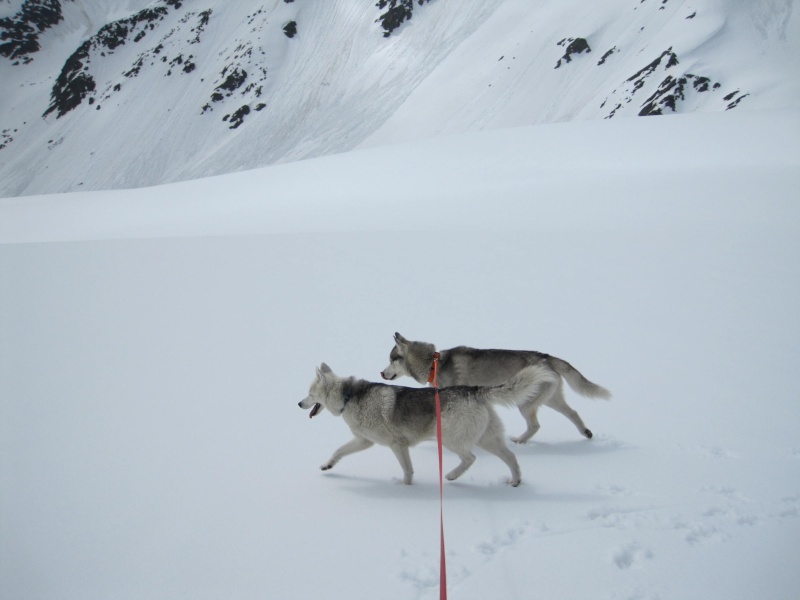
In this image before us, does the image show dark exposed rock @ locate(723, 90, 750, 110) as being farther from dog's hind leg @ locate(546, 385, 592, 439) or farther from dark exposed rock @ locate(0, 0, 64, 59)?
dark exposed rock @ locate(0, 0, 64, 59)

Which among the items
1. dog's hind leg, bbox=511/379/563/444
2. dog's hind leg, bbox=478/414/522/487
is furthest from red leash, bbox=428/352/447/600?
dog's hind leg, bbox=511/379/563/444

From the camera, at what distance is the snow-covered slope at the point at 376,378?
3113 mm

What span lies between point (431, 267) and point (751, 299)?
4960 mm

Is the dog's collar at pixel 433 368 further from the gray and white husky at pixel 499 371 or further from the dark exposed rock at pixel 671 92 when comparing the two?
the dark exposed rock at pixel 671 92

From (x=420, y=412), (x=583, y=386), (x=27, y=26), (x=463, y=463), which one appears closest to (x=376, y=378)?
(x=420, y=412)

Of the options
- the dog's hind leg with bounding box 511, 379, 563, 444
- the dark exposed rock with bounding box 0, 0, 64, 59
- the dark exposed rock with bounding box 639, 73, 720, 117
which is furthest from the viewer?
the dark exposed rock with bounding box 0, 0, 64, 59

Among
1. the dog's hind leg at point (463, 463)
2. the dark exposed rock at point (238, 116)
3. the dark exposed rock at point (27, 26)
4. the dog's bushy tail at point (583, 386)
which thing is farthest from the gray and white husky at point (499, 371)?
the dark exposed rock at point (27, 26)

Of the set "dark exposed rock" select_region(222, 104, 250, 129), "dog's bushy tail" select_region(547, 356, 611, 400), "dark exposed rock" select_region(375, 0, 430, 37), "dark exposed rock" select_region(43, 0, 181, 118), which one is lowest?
"dog's bushy tail" select_region(547, 356, 611, 400)

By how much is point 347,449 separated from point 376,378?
1902 mm

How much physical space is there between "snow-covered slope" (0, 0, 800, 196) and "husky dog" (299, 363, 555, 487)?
47.1 metres

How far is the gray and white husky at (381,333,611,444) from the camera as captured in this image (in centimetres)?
462

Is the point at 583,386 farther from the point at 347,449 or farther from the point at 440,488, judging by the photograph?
the point at 347,449

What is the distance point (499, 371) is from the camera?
16.6 feet

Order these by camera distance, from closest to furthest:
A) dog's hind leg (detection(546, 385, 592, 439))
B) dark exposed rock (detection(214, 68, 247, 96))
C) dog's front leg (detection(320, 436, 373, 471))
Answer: dog's front leg (detection(320, 436, 373, 471)) → dog's hind leg (detection(546, 385, 592, 439)) → dark exposed rock (detection(214, 68, 247, 96))
